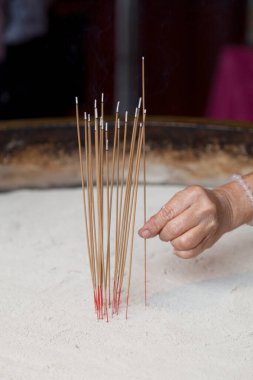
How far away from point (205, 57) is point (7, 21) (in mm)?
944

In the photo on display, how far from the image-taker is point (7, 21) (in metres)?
2.93

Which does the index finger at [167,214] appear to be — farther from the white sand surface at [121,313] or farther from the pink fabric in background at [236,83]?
the pink fabric in background at [236,83]

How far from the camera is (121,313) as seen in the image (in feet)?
3.50

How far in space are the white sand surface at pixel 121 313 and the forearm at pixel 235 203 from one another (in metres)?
0.14

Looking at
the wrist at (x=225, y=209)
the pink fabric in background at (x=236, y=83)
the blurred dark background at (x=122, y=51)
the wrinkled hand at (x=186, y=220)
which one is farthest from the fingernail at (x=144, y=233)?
the blurred dark background at (x=122, y=51)

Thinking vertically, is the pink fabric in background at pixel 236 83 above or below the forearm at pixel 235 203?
below

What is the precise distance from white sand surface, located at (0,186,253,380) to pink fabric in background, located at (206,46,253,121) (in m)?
1.16

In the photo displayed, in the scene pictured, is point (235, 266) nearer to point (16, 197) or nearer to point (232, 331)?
point (232, 331)

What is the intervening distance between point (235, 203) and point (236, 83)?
147 centimetres


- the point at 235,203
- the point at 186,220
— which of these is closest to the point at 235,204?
the point at 235,203

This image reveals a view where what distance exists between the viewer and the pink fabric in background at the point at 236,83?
8.07 ft

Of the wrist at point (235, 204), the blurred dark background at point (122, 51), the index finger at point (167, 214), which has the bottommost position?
the blurred dark background at point (122, 51)

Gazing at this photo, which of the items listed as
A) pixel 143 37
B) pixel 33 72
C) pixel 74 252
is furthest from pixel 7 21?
pixel 74 252

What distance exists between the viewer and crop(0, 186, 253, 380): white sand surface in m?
0.93
